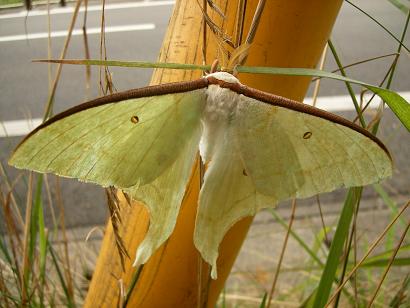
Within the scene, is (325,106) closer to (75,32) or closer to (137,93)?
(75,32)

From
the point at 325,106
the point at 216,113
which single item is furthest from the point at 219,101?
the point at 325,106

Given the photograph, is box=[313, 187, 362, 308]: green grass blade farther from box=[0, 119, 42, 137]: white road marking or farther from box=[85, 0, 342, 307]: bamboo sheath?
box=[0, 119, 42, 137]: white road marking

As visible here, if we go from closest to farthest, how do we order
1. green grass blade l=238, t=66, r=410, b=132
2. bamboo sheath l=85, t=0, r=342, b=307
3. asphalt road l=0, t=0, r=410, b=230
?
green grass blade l=238, t=66, r=410, b=132, bamboo sheath l=85, t=0, r=342, b=307, asphalt road l=0, t=0, r=410, b=230

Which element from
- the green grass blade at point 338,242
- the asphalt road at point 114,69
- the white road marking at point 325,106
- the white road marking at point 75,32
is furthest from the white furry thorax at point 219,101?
the white road marking at point 75,32

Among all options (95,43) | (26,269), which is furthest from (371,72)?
(26,269)

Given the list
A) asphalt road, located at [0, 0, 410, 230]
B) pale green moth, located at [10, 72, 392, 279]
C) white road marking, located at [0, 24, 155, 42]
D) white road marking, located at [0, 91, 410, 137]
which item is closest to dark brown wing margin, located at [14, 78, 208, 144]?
pale green moth, located at [10, 72, 392, 279]

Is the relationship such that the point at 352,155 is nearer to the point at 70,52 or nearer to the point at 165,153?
the point at 165,153
